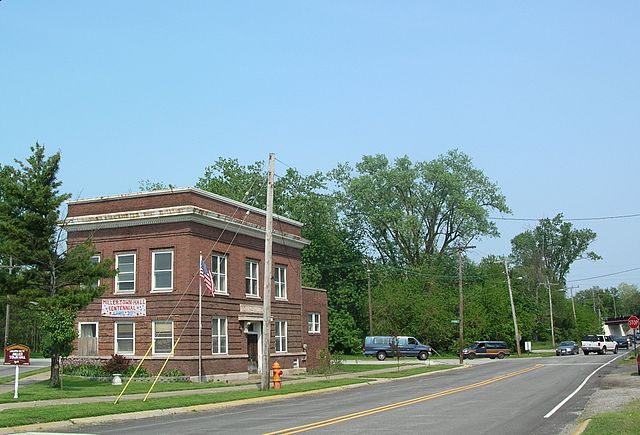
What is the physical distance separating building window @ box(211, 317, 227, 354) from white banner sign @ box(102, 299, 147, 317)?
3586 mm

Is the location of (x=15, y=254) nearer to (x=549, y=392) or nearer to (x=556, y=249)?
(x=549, y=392)

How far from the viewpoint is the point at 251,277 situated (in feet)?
132

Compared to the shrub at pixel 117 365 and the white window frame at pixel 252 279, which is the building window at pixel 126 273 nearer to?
the shrub at pixel 117 365

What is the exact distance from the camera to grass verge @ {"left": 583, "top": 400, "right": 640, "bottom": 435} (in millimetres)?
13541

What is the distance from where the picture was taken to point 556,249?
427ft

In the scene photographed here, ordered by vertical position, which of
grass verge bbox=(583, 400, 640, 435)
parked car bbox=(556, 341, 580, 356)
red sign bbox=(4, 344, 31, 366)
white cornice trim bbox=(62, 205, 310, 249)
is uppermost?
white cornice trim bbox=(62, 205, 310, 249)

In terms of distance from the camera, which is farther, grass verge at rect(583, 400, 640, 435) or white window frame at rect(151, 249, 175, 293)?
white window frame at rect(151, 249, 175, 293)

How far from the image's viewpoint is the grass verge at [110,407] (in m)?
17.7

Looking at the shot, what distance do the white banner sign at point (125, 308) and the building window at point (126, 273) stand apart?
0.65 meters

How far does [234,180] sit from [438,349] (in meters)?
28.2

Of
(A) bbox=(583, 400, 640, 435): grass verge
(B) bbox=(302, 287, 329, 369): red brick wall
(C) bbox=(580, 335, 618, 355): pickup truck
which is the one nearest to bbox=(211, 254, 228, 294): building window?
(B) bbox=(302, 287, 329, 369): red brick wall

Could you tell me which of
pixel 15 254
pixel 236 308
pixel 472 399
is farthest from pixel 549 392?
pixel 15 254

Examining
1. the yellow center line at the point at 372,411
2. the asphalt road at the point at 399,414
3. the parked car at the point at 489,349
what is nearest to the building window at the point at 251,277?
the asphalt road at the point at 399,414

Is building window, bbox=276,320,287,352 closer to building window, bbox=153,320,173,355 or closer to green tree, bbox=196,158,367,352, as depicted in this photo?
building window, bbox=153,320,173,355
